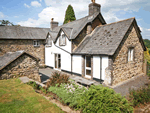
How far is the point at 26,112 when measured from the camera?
198 inches

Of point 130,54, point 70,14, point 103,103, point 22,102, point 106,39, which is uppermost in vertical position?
point 70,14

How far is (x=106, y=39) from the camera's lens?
41.1 feet

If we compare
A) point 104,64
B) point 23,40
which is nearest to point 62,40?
point 104,64

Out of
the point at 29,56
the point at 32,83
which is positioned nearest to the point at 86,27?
the point at 29,56

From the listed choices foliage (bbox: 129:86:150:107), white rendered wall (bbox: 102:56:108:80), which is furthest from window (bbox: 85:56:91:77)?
foliage (bbox: 129:86:150:107)

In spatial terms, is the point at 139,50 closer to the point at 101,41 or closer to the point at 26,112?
the point at 101,41

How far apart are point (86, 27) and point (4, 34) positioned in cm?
1403

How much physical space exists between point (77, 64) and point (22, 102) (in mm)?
9437

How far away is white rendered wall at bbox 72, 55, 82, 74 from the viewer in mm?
14250

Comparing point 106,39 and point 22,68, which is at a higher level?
point 106,39

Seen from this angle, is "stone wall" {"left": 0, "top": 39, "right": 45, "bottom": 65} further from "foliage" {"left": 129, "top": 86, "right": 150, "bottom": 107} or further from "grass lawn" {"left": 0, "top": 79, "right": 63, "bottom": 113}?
"foliage" {"left": 129, "top": 86, "right": 150, "bottom": 107}

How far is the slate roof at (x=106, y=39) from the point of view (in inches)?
439

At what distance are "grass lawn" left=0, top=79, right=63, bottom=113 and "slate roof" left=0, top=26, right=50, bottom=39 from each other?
1459 cm

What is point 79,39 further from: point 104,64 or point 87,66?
point 104,64
